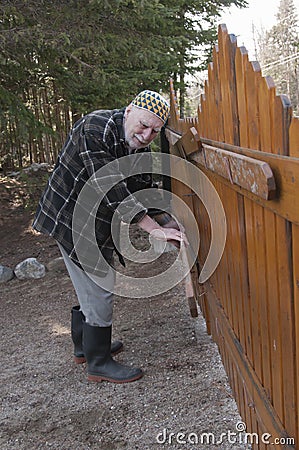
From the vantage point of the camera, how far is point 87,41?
19.5 ft

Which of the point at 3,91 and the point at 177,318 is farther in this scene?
the point at 3,91

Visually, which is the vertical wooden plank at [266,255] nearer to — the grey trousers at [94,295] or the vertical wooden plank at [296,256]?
the vertical wooden plank at [296,256]

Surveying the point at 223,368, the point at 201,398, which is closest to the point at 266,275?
the point at 201,398

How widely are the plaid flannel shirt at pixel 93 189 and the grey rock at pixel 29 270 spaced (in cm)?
290

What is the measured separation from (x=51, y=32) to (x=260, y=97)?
15.3 ft

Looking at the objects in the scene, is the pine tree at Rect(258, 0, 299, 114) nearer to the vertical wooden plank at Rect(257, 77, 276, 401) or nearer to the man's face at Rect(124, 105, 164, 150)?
the man's face at Rect(124, 105, 164, 150)

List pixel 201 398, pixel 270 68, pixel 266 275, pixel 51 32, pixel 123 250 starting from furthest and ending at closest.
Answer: pixel 270 68
pixel 123 250
pixel 51 32
pixel 201 398
pixel 266 275

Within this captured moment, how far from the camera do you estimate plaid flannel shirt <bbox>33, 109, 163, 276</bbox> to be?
2.63 metres

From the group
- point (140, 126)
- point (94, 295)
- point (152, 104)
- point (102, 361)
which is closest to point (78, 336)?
point (102, 361)

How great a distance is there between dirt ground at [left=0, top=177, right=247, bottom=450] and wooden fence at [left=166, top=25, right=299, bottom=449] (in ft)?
1.08

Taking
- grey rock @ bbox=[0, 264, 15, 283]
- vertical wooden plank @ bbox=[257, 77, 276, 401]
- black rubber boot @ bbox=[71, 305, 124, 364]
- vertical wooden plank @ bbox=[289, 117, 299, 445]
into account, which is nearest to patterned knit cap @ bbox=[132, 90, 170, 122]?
vertical wooden plank @ bbox=[257, 77, 276, 401]

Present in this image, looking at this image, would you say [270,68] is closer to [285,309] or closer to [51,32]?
[51,32]

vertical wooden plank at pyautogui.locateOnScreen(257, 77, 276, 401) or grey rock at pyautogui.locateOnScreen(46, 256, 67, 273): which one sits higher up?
vertical wooden plank at pyautogui.locateOnScreen(257, 77, 276, 401)

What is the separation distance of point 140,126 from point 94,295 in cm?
110
